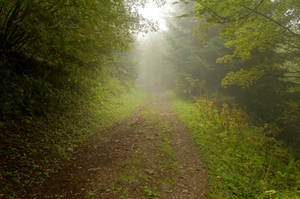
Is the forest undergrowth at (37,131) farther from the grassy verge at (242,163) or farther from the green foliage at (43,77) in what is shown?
the grassy verge at (242,163)

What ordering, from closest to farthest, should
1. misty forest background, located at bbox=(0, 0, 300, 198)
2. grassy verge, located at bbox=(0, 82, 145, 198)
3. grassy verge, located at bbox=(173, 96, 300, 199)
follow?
grassy verge, located at bbox=(0, 82, 145, 198), grassy verge, located at bbox=(173, 96, 300, 199), misty forest background, located at bbox=(0, 0, 300, 198)

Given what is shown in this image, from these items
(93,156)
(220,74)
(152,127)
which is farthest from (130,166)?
(220,74)

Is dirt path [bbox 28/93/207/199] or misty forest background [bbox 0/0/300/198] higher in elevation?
misty forest background [bbox 0/0/300/198]

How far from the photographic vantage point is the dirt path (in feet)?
12.7

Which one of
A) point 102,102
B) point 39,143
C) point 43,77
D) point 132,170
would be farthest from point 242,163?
point 102,102

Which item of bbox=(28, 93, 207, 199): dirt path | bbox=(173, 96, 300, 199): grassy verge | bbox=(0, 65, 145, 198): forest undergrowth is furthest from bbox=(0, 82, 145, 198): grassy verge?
bbox=(173, 96, 300, 199): grassy verge

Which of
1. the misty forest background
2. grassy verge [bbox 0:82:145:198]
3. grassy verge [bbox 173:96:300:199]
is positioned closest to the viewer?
grassy verge [bbox 0:82:145:198]

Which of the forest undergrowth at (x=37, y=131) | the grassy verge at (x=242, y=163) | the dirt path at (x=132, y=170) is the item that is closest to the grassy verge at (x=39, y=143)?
the forest undergrowth at (x=37, y=131)

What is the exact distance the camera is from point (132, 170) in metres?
4.76

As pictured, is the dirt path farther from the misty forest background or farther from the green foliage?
the green foliage

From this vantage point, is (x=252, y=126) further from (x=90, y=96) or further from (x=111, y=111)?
(x=90, y=96)

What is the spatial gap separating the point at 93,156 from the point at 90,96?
18.8ft

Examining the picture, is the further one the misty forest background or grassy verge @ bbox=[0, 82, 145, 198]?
the misty forest background

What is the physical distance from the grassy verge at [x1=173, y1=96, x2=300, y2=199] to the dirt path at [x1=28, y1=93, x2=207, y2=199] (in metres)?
0.47
